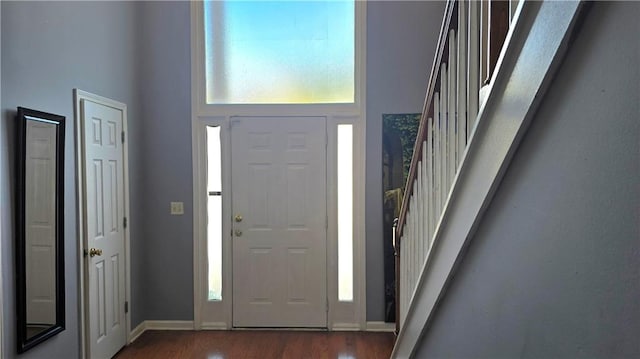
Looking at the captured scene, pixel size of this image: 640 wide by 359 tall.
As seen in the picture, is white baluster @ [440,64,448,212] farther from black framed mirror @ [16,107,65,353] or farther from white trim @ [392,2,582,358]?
black framed mirror @ [16,107,65,353]

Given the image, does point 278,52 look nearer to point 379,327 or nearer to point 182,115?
point 182,115

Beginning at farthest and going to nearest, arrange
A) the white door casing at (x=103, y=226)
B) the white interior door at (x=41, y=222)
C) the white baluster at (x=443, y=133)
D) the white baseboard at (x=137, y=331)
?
the white baseboard at (x=137, y=331) → the white door casing at (x=103, y=226) → the white interior door at (x=41, y=222) → the white baluster at (x=443, y=133)

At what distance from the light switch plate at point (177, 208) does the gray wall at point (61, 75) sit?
0.33 meters

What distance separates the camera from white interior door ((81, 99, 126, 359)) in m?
2.96

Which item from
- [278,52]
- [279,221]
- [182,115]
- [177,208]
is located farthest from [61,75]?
[279,221]

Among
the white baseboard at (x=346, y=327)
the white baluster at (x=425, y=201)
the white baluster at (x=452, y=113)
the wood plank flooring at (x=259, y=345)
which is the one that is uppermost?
the white baluster at (x=452, y=113)

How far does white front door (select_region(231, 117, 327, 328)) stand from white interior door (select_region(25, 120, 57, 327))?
61.0 inches

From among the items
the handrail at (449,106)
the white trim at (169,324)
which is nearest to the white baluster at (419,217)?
the handrail at (449,106)

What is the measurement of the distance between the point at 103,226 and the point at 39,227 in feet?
2.44

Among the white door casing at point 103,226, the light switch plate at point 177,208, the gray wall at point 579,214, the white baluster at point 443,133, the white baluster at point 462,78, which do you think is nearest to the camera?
the gray wall at point 579,214

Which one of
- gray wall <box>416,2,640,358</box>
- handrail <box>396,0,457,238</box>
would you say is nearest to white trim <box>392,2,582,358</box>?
gray wall <box>416,2,640,358</box>

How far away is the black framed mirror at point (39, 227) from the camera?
2242 millimetres

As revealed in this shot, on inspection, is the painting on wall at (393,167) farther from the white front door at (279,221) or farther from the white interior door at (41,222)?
the white interior door at (41,222)

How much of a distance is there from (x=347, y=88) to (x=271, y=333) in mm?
2300
